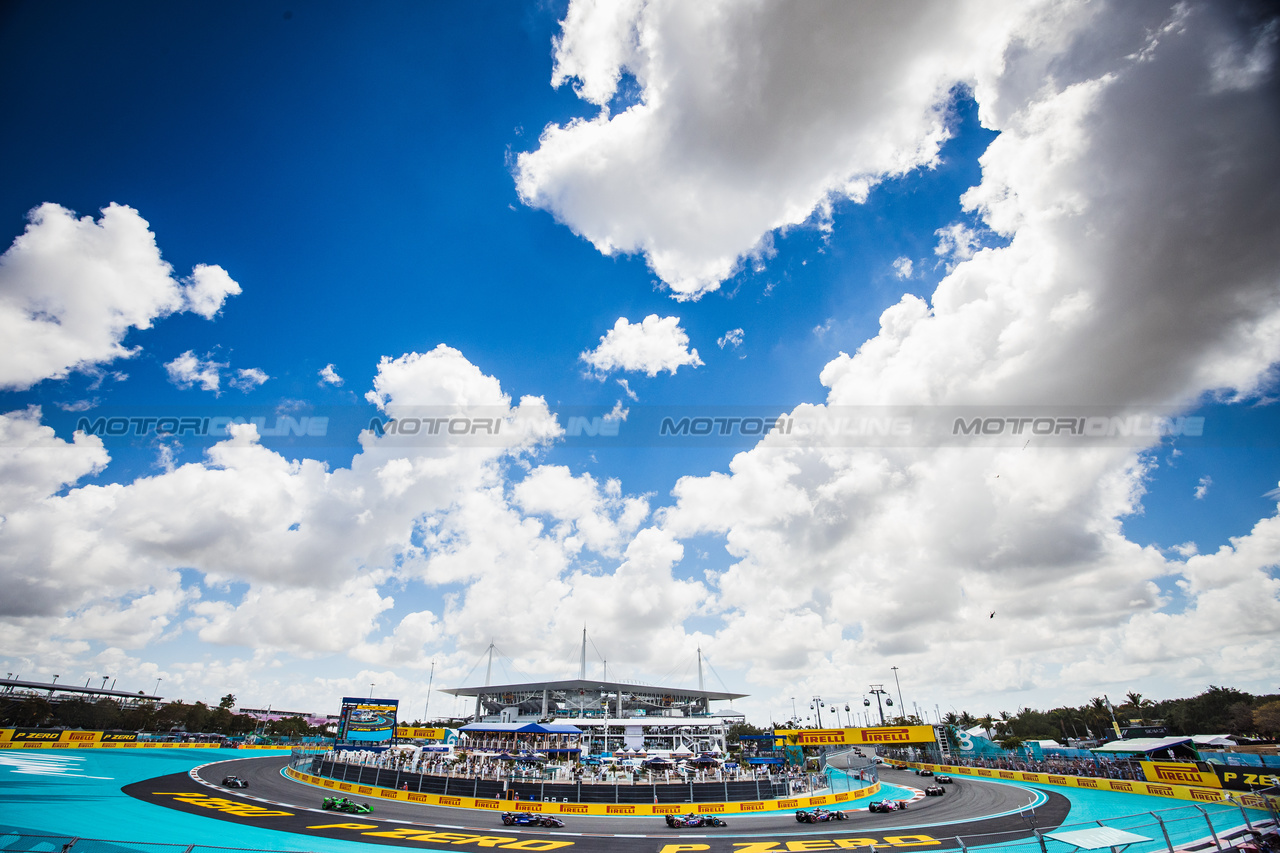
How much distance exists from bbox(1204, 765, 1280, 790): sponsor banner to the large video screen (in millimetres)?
63943

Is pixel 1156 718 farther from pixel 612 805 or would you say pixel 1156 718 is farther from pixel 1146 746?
pixel 612 805

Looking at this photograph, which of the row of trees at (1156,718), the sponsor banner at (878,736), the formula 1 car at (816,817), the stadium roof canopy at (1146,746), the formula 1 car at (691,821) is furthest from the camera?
the row of trees at (1156,718)

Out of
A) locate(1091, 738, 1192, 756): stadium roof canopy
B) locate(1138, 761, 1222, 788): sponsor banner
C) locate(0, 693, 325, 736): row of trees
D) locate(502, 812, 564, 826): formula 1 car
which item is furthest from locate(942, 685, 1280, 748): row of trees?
locate(0, 693, 325, 736): row of trees

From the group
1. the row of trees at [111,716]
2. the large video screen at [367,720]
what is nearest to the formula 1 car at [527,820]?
the large video screen at [367,720]

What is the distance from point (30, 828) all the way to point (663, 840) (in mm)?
28540

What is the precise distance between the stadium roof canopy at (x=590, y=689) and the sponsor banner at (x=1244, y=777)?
92532 mm

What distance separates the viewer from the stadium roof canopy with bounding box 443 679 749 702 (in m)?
110

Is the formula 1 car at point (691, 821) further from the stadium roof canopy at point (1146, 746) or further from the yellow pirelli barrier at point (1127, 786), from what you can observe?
the stadium roof canopy at point (1146, 746)

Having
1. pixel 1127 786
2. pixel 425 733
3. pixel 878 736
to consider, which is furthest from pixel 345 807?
pixel 425 733

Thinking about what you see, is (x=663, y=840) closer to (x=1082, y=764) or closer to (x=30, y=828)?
(x=30, y=828)

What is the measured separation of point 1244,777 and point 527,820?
41.7 metres

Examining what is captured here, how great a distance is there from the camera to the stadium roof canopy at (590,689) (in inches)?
4316

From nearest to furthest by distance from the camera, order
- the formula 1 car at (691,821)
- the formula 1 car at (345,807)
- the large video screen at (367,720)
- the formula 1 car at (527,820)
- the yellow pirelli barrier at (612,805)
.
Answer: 1. the formula 1 car at (527,820)
2. the formula 1 car at (691,821)
3. the formula 1 car at (345,807)
4. the yellow pirelli barrier at (612,805)
5. the large video screen at (367,720)

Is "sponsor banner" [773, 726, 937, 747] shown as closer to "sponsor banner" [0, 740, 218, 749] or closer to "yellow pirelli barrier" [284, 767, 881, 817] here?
"yellow pirelli barrier" [284, 767, 881, 817]
